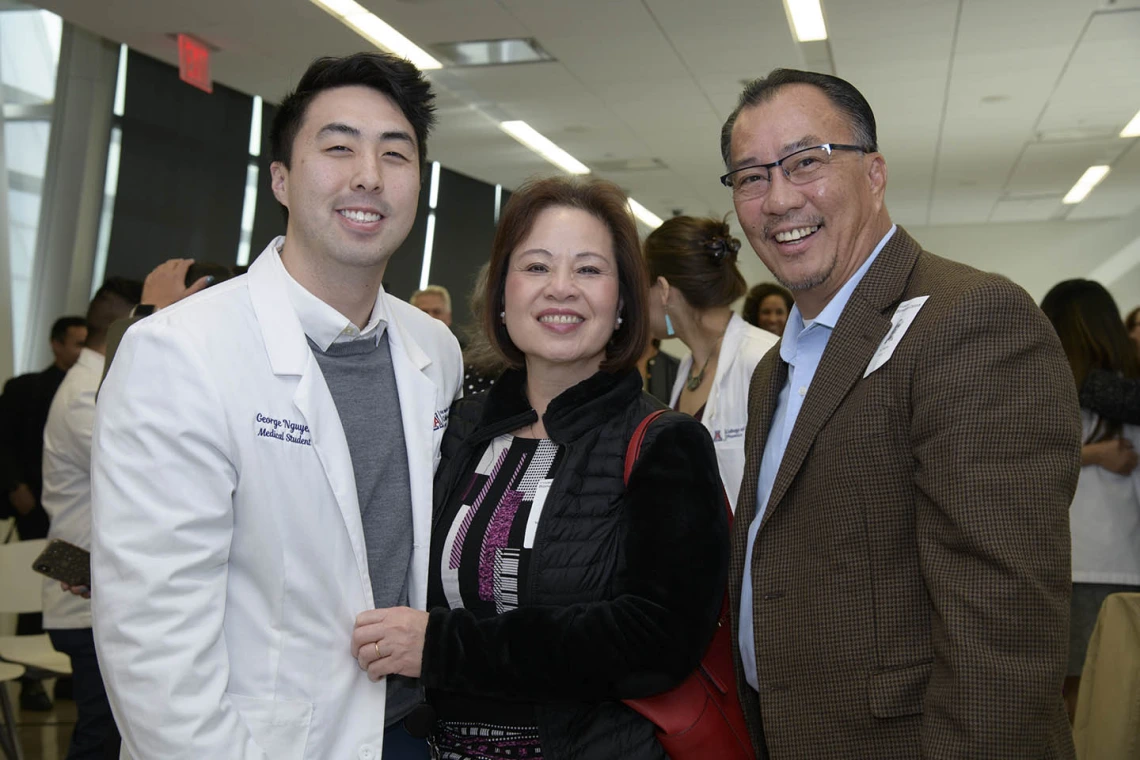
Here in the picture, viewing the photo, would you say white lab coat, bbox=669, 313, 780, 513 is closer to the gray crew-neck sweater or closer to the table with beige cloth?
the table with beige cloth

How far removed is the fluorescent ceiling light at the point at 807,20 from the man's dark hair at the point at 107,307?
4416 mm

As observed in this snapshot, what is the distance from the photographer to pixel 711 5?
6.60 meters

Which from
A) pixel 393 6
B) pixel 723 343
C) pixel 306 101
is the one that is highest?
pixel 393 6

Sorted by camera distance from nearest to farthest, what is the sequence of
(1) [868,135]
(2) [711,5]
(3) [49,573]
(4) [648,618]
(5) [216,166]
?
(4) [648,618] < (1) [868,135] < (3) [49,573] < (2) [711,5] < (5) [216,166]

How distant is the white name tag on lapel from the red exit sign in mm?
7007

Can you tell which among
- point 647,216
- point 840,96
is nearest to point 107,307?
point 840,96

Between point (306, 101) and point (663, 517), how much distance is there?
3.45 feet

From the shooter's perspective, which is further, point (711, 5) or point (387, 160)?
point (711, 5)

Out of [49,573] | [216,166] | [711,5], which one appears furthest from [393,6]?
[49,573]

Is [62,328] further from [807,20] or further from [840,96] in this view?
[840,96]

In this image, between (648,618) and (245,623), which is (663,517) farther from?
(245,623)

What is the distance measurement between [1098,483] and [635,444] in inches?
102

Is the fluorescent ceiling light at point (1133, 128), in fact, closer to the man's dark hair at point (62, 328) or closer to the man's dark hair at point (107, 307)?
the man's dark hair at point (107, 307)

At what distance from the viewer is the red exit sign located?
24.6 feet
